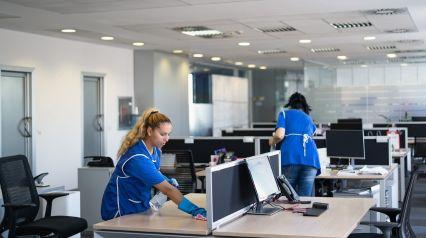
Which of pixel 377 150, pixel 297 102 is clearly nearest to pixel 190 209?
pixel 297 102

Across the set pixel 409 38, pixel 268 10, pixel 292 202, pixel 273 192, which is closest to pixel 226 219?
pixel 273 192

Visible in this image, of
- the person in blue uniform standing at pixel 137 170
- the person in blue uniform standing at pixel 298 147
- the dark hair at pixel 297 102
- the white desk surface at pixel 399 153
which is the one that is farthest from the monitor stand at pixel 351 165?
the person in blue uniform standing at pixel 137 170

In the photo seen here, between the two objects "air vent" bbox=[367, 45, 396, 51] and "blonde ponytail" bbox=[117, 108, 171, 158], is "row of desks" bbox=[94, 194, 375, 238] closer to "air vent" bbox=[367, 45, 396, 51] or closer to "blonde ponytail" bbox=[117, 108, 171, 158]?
"blonde ponytail" bbox=[117, 108, 171, 158]

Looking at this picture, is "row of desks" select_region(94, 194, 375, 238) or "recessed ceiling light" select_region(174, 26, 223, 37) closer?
"row of desks" select_region(94, 194, 375, 238)

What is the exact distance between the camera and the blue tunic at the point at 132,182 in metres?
3.80

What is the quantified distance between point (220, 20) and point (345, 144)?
2370 mm

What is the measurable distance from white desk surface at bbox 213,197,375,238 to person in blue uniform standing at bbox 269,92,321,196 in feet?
6.83

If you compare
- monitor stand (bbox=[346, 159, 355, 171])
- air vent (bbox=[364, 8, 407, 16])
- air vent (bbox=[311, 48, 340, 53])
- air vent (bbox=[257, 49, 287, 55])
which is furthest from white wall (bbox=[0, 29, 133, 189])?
air vent (bbox=[364, 8, 407, 16])

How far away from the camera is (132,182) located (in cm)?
387

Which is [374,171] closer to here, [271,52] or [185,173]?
[185,173]

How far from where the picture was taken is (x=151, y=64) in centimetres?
1245

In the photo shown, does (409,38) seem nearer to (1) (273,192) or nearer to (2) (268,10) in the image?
(2) (268,10)

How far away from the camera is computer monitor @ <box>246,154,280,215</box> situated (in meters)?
3.86

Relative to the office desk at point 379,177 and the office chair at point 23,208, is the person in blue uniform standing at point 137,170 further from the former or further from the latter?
the office desk at point 379,177
